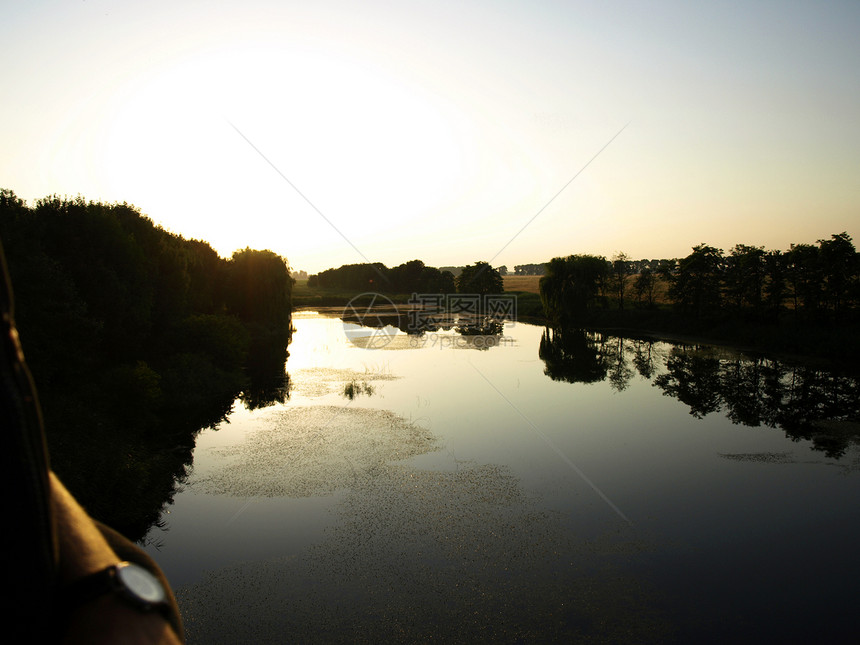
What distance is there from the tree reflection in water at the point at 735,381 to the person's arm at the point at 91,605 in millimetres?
21560

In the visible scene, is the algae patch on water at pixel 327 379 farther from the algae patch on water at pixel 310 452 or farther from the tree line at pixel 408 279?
the tree line at pixel 408 279

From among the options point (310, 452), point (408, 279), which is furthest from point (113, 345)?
point (408, 279)

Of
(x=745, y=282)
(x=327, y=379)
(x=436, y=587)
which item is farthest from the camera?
(x=745, y=282)

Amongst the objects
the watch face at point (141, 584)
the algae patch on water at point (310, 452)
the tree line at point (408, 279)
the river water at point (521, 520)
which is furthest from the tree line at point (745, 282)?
the watch face at point (141, 584)

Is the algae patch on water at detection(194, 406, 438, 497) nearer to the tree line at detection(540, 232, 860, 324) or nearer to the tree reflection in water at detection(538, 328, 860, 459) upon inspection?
the tree reflection in water at detection(538, 328, 860, 459)

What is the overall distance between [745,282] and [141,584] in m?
52.6

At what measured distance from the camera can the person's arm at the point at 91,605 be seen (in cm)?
95

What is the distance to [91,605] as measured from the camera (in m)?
0.96

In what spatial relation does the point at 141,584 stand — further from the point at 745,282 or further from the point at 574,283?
the point at 574,283

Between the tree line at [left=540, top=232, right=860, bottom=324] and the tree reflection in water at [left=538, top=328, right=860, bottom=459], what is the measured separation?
7665 millimetres

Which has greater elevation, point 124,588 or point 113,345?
point 124,588

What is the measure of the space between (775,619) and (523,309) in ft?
239

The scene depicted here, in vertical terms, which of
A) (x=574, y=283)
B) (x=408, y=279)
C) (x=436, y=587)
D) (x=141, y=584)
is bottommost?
(x=436, y=587)

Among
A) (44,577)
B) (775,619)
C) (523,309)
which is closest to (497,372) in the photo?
(775,619)
